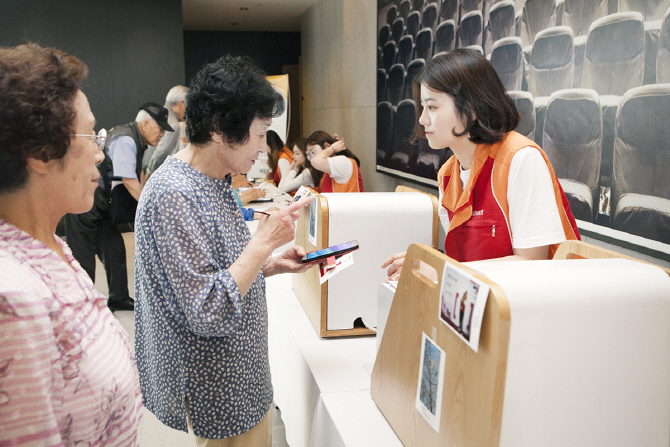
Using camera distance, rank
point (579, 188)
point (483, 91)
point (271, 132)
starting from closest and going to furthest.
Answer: point (483, 91)
point (579, 188)
point (271, 132)

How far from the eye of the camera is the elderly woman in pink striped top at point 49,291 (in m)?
0.67

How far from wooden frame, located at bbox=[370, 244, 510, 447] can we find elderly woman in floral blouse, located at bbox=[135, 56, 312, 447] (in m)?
0.34

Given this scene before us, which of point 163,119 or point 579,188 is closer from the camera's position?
point 579,188

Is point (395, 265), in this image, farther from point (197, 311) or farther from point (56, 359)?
point (56, 359)

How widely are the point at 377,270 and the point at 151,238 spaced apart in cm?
80

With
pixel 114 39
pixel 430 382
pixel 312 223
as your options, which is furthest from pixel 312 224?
pixel 114 39

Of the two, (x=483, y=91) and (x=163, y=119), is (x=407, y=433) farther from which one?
(x=163, y=119)

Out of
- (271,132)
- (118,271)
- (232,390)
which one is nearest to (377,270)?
(232,390)

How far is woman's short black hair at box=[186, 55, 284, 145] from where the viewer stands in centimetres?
124

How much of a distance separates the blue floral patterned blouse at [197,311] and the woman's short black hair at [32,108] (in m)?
0.40

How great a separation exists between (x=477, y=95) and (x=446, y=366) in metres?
0.78

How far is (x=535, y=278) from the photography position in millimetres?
827

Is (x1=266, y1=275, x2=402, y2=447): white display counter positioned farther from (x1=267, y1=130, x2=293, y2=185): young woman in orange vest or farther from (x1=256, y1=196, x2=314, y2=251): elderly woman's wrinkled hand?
(x1=267, y1=130, x2=293, y2=185): young woman in orange vest

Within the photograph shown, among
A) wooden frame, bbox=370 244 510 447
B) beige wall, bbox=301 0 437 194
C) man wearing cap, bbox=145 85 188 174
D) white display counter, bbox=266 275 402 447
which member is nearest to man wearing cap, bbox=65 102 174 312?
man wearing cap, bbox=145 85 188 174
